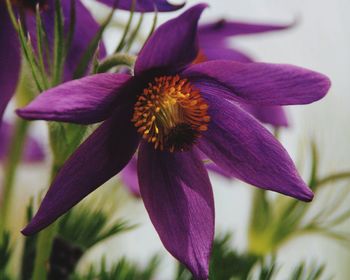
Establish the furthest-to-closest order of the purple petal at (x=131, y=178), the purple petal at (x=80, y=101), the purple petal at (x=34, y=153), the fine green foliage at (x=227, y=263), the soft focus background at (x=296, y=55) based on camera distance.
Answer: the soft focus background at (x=296, y=55) → the purple petal at (x=34, y=153) → the purple petal at (x=131, y=178) → the fine green foliage at (x=227, y=263) → the purple petal at (x=80, y=101)

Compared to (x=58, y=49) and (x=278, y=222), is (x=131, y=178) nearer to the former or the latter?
(x=278, y=222)

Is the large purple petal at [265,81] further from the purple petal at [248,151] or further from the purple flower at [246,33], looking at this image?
the purple flower at [246,33]

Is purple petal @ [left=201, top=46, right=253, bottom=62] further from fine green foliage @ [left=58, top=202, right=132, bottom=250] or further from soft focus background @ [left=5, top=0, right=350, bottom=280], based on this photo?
soft focus background @ [left=5, top=0, right=350, bottom=280]

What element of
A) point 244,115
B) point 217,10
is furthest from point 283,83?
point 217,10

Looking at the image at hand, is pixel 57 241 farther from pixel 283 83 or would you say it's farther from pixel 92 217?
pixel 283 83

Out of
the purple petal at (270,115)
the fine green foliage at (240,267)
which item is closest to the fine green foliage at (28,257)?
the fine green foliage at (240,267)

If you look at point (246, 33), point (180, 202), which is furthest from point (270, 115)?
point (180, 202)

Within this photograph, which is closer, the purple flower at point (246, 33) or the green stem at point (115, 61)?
the green stem at point (115, 61)

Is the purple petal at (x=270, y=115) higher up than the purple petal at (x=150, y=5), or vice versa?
the purple petal at (x=150, y=5)
